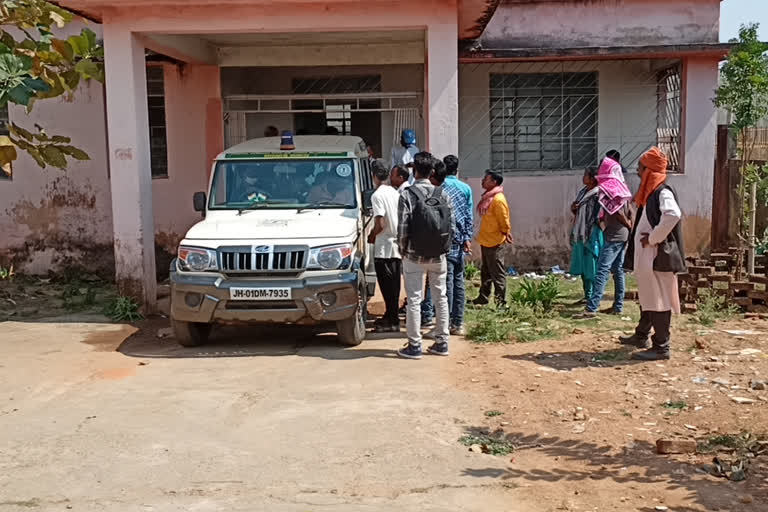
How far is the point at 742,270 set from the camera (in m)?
10.4

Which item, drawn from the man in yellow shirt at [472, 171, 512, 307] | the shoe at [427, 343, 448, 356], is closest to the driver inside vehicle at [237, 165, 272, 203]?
the shoe at [427, 343, 448, 356]

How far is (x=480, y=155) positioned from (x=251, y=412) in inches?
316

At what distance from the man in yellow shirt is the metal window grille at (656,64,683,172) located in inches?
178

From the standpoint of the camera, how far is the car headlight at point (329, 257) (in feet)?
23.9

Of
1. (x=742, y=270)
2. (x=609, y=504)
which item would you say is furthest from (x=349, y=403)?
(x=742, y=270)

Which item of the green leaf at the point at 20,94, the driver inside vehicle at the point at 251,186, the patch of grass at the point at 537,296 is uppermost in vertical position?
the green leaf at the point at 20,94

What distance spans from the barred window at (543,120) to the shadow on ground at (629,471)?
8405 mm

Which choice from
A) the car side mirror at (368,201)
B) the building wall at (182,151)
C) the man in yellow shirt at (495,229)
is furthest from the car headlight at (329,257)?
the building wall at (182,151)

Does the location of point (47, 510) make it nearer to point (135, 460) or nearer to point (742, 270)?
point (135, 460)

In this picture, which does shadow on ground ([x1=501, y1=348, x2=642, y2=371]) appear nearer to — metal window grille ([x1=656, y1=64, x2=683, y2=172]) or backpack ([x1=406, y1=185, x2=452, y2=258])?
backpack ([x1=406, y1=185, x2=452, y2=258])

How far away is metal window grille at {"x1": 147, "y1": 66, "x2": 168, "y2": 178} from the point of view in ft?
41.7

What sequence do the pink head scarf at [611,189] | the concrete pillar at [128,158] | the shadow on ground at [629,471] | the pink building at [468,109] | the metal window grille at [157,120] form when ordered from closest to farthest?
the shadow on ground at [629,471] → the pink head scarf at [611,189] → the concrete pillar at [128,158] → the pink building at [468,109] → the metal window grille at [157,120]

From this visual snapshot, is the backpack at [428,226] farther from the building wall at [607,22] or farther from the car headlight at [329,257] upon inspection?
the building wall at [607,22]

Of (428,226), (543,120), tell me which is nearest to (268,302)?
(428,226)
